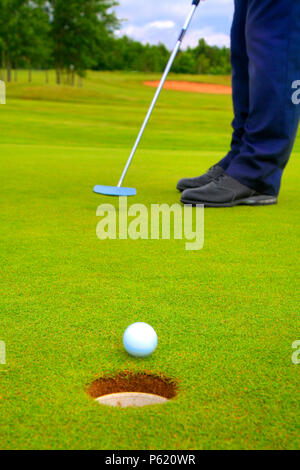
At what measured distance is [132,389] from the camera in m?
1.09

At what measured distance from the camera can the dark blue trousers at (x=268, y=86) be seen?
2.75 metres

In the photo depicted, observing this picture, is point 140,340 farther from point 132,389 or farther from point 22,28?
point 22,28

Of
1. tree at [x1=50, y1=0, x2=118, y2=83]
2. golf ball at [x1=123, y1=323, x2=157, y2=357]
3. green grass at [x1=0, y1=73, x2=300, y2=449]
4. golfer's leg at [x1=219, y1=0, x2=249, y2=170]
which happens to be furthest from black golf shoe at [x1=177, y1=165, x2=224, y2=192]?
tree at [x1=50, y1=0, x2=118, y2=83]

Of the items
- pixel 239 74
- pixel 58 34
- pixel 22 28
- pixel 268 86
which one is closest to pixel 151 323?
pixel 268 86

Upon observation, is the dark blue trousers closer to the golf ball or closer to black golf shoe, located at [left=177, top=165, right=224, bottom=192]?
black golf shoe, located at [left=177, top=165, right=224, bottom=192]

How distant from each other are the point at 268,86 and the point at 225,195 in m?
0.65

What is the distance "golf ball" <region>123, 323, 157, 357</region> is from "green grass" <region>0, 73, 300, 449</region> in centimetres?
3

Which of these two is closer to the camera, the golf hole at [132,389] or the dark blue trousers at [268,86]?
the golf hole at [132,389]

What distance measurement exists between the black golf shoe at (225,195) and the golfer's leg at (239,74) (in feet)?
1.53

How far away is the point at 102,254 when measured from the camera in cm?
184

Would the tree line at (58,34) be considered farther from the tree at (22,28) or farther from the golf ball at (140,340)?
the golf ball at (140,340)

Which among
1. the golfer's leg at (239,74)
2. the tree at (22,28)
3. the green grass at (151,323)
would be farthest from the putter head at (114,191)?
the tree at (22,28)
